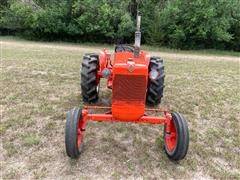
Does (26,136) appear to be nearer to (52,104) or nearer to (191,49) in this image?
(52,104)

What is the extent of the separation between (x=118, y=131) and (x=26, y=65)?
5097 millimetres

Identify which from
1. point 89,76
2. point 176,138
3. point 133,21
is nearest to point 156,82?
point 89,76

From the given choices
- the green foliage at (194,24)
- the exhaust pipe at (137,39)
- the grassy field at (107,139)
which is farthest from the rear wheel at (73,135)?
the green foliage at (194,24)

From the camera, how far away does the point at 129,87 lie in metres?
3.53

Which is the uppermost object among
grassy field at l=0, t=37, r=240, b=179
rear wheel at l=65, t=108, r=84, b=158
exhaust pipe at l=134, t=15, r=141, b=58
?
exhaust pipe at l=134, t=15, r=141, b=58

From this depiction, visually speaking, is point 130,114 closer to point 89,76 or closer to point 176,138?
point 176,138

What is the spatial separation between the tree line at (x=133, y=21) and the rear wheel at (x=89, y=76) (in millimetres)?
16304

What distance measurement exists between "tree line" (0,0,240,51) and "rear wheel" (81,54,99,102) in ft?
53.5

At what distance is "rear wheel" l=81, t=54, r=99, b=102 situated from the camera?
4.81 meters

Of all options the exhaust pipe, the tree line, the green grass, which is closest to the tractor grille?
the exhaust pipe

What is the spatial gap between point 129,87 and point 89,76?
1.41 metres

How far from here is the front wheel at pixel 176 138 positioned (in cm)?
337

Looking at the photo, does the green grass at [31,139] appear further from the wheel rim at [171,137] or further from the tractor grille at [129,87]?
the wheel rim at [171,137]

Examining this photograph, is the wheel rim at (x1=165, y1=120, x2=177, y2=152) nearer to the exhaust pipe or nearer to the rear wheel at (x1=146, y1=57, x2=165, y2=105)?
the exhaust pipe
